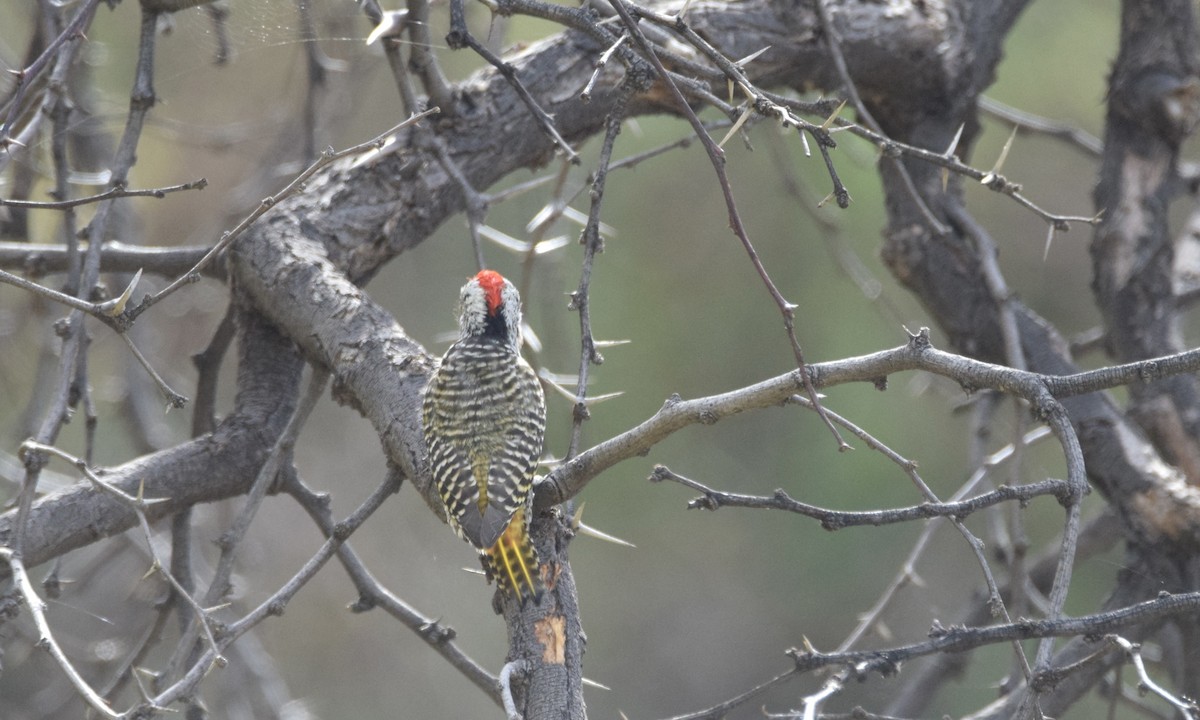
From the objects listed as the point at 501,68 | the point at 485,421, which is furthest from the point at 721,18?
the point at 485,421

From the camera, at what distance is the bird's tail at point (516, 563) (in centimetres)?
231

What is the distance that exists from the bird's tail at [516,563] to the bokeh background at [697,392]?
3.49 metres

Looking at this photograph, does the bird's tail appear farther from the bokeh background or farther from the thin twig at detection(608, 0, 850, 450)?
the bokeh background

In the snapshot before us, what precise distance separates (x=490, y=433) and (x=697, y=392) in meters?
4.14

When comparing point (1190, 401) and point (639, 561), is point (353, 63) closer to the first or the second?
point (1190, 401)

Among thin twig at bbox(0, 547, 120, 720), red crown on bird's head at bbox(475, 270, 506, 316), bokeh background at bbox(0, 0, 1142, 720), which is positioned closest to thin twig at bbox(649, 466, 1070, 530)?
thin twig at bbox(0, 547, 120, 720)

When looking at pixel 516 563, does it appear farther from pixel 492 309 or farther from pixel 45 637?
pixel 492 309

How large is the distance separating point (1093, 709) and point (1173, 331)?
4123 millimetres

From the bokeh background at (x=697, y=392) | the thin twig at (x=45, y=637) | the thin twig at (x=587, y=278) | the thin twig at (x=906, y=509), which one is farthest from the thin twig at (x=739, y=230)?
the bokeh background at (x=697, y=392)

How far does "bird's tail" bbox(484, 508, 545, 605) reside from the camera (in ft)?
7.59

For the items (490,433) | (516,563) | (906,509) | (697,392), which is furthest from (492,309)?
(697,392)

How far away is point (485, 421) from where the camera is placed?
325 centimetres

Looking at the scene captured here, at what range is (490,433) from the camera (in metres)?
3.19

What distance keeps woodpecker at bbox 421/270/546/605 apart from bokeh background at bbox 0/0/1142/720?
88.3 inches
